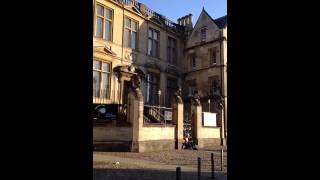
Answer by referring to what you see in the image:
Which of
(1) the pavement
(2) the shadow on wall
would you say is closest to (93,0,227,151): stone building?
(1) the pavement

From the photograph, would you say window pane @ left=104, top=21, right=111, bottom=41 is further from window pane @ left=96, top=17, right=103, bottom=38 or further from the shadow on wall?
the shadow on wall

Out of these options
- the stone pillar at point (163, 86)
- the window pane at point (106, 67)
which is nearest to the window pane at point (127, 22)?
the window pane at point (106, 67)

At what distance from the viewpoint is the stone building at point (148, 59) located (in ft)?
69.2

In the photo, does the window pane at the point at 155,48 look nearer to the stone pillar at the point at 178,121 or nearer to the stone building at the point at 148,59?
the stone building at the point at 148,59

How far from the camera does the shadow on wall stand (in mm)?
9992

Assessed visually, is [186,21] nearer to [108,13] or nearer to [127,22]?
[127,22]
